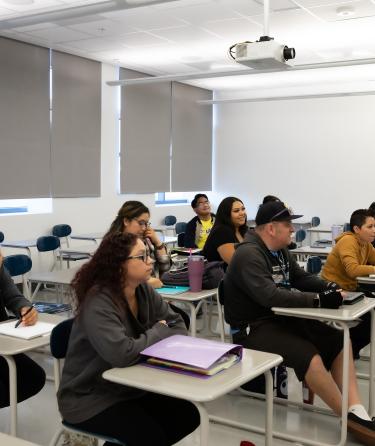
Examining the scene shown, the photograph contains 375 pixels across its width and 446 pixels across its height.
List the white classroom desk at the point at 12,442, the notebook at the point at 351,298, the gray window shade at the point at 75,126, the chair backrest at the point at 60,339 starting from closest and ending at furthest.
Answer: the white classroom desk at the point at 12,442 → the chair backrest at the point at 60,339 → the notebook at the point at 351,298 → the gray window shade at the point at 75,126

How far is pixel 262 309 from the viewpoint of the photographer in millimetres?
3129

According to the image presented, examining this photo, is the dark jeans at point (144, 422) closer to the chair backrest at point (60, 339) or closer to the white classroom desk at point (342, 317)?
the chair backrest at point (60, 339)

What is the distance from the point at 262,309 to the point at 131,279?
1157mm

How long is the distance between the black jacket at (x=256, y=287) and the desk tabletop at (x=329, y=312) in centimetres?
5

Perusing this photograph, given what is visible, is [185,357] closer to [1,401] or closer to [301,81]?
[1,401]

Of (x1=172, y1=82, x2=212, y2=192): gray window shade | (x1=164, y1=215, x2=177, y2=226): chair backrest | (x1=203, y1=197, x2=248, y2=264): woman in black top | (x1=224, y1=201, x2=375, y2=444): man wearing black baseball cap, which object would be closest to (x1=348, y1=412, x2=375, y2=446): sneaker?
(x1=224, y1=201, x2=375, y2=444): man wearing black baseball cap

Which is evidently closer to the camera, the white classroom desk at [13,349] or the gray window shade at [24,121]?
the white classroom desk at [13,349]

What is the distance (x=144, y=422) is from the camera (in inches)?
79.7

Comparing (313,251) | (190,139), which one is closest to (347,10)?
(313,251)

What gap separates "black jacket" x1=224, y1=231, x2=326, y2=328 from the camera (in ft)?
9.80

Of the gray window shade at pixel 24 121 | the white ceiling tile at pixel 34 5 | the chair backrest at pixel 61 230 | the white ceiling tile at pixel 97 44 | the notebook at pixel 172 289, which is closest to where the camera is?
the notebook at pixel 172 289

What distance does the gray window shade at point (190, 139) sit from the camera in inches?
395

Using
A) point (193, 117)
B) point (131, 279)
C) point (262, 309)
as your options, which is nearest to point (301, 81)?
point (193, 117)

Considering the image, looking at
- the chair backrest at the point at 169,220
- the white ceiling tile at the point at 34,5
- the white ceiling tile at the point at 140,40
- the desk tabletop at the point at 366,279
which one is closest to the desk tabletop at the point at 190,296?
the desk tabletop at the point at 366,279
